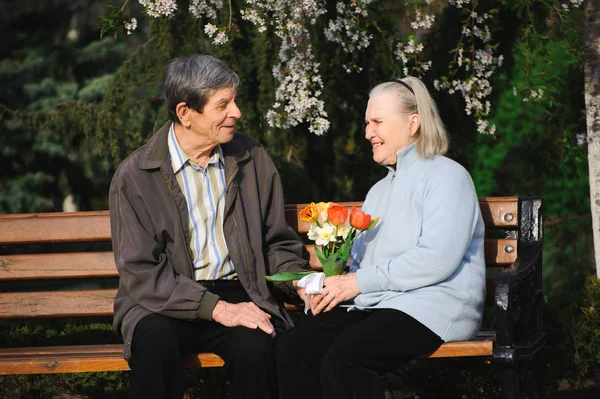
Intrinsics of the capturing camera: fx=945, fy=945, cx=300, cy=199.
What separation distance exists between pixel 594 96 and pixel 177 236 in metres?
2.42

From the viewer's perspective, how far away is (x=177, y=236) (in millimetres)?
4238

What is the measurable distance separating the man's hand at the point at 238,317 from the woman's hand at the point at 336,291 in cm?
26

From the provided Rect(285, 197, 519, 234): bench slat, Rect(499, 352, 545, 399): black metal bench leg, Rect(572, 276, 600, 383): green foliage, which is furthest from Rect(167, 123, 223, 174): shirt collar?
Rect(572, 276, 600, 383): green foliage

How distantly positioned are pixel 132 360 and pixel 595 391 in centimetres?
289

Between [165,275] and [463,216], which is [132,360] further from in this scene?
[463,216]

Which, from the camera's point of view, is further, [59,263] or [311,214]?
[59,263]

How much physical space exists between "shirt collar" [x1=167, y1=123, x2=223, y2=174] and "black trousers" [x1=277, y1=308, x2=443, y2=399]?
908 millimetres

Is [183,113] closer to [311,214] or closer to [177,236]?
[177,236]

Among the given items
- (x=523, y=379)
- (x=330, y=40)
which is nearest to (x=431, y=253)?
(x=523, y=379)

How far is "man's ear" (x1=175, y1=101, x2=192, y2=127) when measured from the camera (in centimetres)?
434

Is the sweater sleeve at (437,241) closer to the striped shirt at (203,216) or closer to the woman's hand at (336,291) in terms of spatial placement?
the woman's hand at (336,291)

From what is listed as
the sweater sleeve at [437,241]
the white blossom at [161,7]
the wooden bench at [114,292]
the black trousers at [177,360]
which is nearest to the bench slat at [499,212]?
the wooden bench at [114,292]

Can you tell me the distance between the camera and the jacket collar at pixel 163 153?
4.29 metres

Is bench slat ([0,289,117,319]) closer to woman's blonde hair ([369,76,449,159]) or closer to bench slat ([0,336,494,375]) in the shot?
bench slat ([0,336,494,375])
